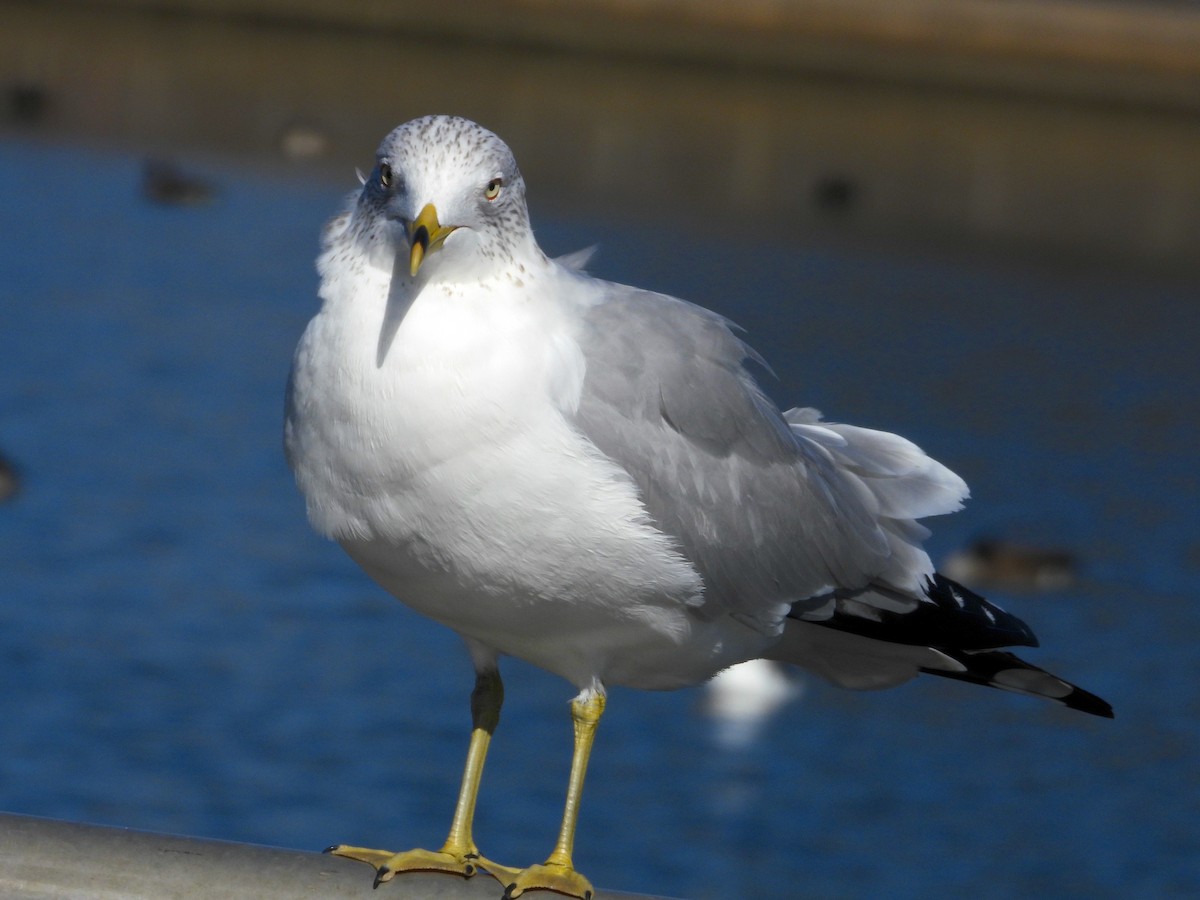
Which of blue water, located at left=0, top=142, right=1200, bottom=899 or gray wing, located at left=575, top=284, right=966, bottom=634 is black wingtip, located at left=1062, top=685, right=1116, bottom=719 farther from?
blue water, located at left=0, top=142, right=1200, bottom=899

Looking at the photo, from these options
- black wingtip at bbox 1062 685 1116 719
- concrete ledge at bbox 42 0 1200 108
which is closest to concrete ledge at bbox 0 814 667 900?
black wingtip at bbox 1062 685 1116 719

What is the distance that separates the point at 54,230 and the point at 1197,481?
34.3 feet

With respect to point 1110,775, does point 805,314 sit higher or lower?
higher

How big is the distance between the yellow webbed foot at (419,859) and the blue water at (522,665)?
397 cm

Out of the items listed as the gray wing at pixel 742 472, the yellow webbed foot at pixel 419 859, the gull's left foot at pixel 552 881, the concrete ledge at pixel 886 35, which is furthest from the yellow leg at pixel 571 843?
the concrete ledge at pixel 886 35

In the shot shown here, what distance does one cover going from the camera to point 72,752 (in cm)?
1014

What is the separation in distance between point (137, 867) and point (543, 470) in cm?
87

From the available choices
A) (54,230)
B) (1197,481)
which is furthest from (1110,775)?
(54,230)

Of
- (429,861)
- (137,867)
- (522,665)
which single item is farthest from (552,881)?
(522,665)

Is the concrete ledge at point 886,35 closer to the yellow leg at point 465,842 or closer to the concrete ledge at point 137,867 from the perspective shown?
the yellow leg at point 465,842

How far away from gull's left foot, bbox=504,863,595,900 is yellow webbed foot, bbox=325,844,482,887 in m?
0.12

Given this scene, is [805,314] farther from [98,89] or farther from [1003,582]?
[98,89]

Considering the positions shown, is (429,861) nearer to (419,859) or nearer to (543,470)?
(419,859)

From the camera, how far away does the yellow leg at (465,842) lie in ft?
10.0
